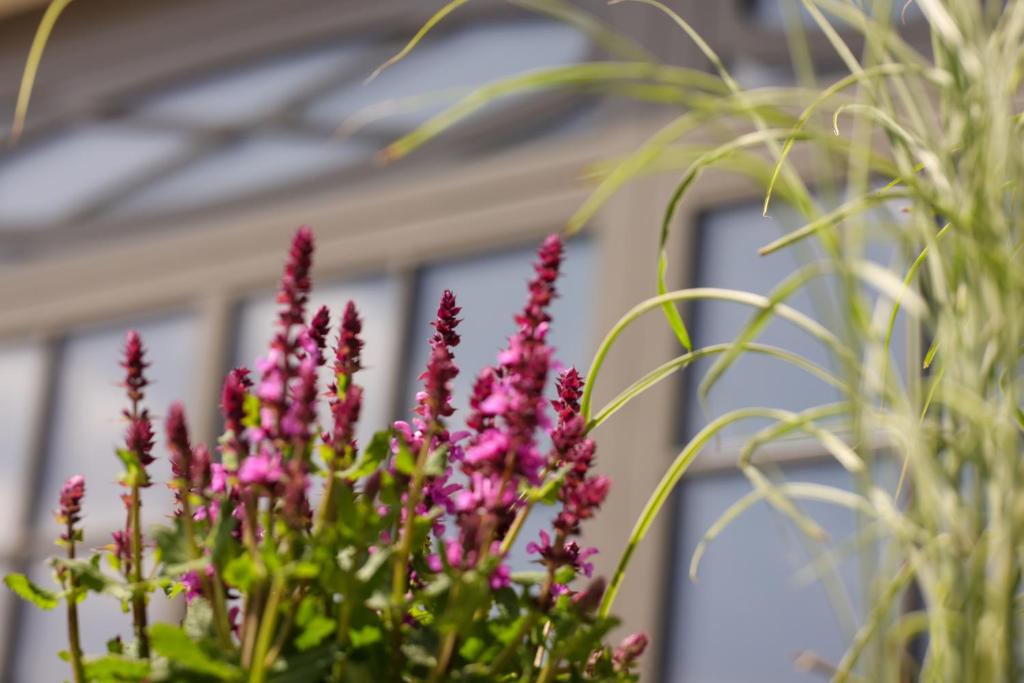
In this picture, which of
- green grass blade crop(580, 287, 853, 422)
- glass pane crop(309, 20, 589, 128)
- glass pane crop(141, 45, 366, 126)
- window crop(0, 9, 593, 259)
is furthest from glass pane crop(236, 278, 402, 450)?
green grass blade crop(580, 287, 853, 422)

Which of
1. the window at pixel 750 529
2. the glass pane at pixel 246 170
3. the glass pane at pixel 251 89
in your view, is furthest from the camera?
the glass pane at pixel 251 89

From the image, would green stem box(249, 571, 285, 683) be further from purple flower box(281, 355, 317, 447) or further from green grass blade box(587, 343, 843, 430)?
green grass blade box(587, 343, 843, 430)

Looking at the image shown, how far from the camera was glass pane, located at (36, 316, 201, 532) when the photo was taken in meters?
3.50

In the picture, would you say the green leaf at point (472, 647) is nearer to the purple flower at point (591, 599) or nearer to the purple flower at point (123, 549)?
the purple flower at point (591, 599)

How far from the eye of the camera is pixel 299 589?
0.59 meters

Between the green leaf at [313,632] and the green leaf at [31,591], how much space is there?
0.16 m

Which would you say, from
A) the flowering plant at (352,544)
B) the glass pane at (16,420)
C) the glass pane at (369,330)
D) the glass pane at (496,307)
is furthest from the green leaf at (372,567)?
the glass pane at (16,420)

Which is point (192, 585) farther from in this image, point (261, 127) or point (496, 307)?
point (261, 127)

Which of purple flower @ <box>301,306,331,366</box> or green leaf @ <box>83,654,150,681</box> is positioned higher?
purple flower @ <box>301,306,331,366</box>

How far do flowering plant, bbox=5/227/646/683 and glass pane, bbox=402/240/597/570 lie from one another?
2166 millimetres

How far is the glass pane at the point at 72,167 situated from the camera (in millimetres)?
3826

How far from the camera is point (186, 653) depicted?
1.81ft

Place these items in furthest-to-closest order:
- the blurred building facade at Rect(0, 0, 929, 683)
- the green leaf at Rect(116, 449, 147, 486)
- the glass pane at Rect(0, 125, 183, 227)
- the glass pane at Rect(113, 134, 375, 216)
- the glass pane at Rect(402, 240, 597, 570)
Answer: the glass pane at Rect(0, 125, 183, 227)
the glass pane at Rect(113, 134, 375, 216)
the glass pane at Rect(402, 240, 597, 570)
the blurred building facade at Rect(0, 0, 929, 683)
the green leaf at Rect(116, 449, 147, 486)

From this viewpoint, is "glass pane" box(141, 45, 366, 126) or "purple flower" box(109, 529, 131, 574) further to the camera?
"glass pane" box(141, 45, 366, 126)
